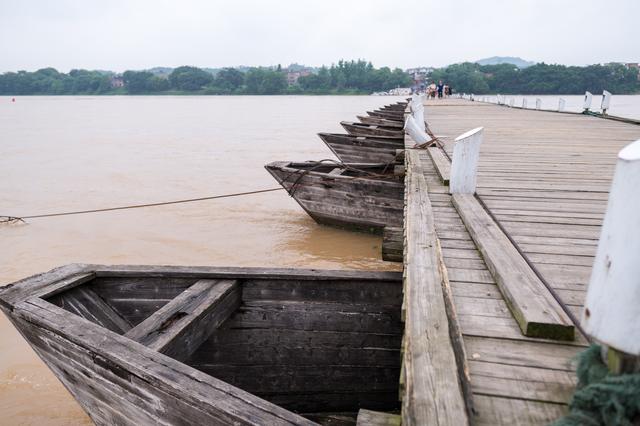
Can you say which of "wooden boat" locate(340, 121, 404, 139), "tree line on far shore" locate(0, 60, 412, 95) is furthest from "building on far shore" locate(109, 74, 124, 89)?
"wooden boat" locate(340, 121, 404, 139)

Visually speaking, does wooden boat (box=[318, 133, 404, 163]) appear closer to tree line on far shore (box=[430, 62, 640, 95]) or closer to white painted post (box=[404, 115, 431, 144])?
white painted post (box=[404, 115, 431, 144])

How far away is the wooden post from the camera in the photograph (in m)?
1.03

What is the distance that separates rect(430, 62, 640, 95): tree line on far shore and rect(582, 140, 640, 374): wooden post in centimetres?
8972

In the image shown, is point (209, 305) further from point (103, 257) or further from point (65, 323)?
point (103, 257)

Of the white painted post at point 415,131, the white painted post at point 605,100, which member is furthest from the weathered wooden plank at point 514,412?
the white painted post at point 605,100

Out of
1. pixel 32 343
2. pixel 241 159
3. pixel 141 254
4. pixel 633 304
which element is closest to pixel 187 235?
pixel 141 254

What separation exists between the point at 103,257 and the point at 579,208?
22.9 feet

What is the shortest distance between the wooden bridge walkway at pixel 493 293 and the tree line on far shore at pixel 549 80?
86188mm

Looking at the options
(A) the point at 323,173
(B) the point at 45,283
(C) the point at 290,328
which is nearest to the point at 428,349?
(C) the point at 290,328

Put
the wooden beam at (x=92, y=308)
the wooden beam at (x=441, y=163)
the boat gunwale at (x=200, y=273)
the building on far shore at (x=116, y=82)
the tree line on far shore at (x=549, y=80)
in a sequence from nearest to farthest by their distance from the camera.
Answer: the wooden beam at (x=92, y=308), the boat gunwale at (x=200, y=273), the wooden beam at (x=441, y=163), the tree line on far shore at (x=549, y=80), the building on far shore at (x=116, y=82)

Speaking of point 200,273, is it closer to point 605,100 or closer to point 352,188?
point 352,188

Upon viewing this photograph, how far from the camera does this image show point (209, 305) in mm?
2656

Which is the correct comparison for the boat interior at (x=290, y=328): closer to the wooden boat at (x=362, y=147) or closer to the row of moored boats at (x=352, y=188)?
the row of moored boats at (x=352, y=188)

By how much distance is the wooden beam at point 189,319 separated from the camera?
236cm
